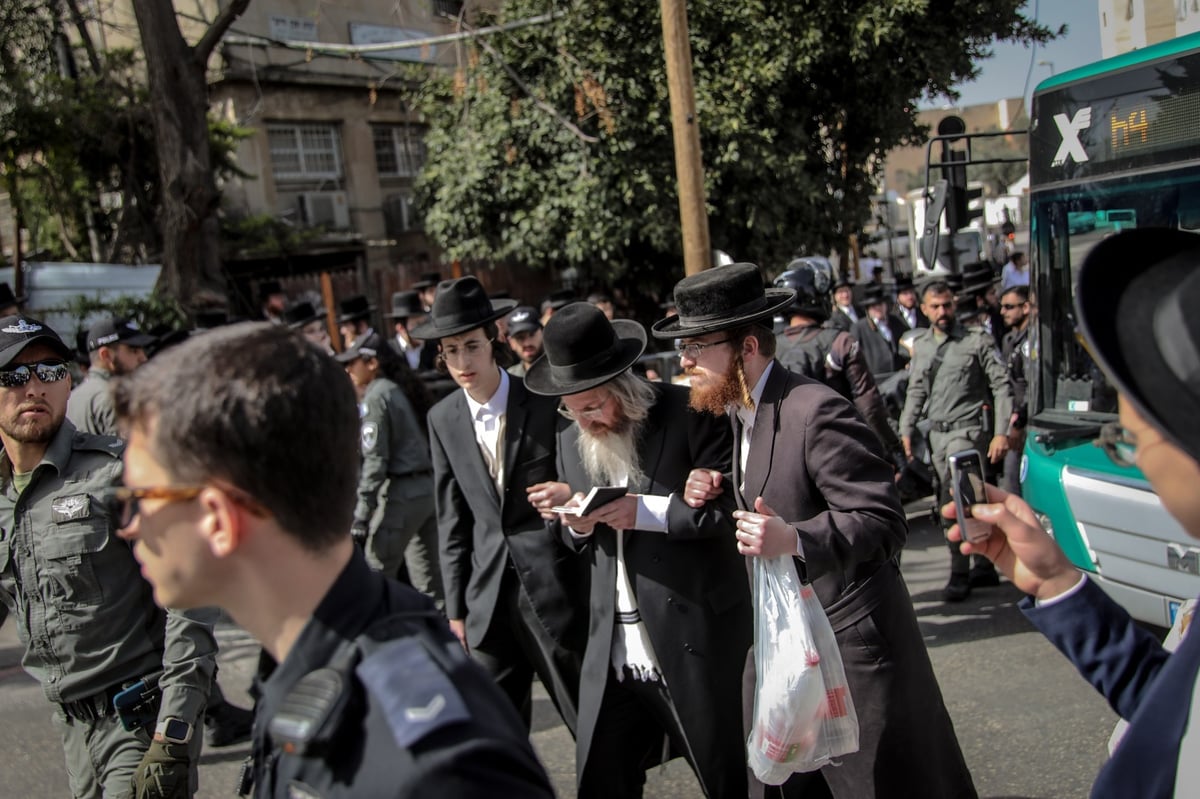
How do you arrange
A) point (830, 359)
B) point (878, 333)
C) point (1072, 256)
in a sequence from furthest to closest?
point (878, 333), point (830, 359), point (1072, 256)

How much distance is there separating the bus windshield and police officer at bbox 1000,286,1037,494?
0.49ft

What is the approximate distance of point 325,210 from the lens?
18453 mm

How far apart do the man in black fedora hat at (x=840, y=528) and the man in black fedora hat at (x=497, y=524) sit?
3.07 feet

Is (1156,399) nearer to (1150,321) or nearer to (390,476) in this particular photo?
(1150,321)

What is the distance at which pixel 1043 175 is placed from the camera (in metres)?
5.27

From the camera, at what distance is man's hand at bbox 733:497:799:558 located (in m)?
2.50

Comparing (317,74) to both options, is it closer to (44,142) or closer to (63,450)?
(44,142)

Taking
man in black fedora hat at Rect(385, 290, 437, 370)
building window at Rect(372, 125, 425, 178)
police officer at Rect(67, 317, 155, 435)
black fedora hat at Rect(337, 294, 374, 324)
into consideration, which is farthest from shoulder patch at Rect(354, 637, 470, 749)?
building window at Rect(372, 125, 425, 178)

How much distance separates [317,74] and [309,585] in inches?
742

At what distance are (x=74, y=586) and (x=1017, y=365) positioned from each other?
6.89m

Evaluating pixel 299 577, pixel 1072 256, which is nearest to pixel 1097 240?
pixel 1072 256

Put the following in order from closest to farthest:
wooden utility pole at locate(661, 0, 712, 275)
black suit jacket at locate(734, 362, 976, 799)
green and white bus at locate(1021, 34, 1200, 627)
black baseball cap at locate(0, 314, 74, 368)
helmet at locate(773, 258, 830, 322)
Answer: black suit jacket at locate(734, 362, 976, 799) < black baseball cap at locate(0, 314, 74, 368) < green and white bus at locate(1021, 34, 1200, 627) < helmet at locate(773, 258, 830, 322) < wooden utility pole at locate(661, 0, 712, 275)

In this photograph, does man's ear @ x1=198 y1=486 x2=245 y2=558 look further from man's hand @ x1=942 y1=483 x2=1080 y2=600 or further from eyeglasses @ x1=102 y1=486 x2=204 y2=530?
man's hand @ x1=942 y1=483 x2=1080 y2=600

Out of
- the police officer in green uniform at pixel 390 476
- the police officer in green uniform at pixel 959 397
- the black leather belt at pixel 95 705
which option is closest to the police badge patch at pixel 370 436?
the police officer in green uniform at pixel 390 476
